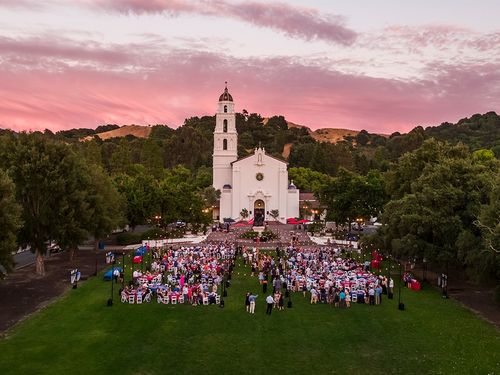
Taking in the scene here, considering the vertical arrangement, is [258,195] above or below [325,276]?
above

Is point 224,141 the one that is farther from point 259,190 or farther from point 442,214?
point 442,214

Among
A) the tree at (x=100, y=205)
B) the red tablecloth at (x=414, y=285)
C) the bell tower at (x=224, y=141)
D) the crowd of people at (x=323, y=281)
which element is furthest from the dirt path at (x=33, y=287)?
the bell tower at (x=224, y=141)

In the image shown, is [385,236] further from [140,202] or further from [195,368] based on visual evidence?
[140,202]

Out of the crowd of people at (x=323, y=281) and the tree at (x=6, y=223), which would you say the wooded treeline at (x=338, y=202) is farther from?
the crowd of people at (x=323, y=281)

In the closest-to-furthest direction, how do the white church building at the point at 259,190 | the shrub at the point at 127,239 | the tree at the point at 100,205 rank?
the tree at the point at 100,205
the shrub at the point at 127,239
the white church building at the point at 259,190

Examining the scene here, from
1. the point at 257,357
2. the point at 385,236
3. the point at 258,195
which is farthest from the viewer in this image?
the point at 258,195

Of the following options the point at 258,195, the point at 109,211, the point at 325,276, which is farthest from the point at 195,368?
the point at 258,195
